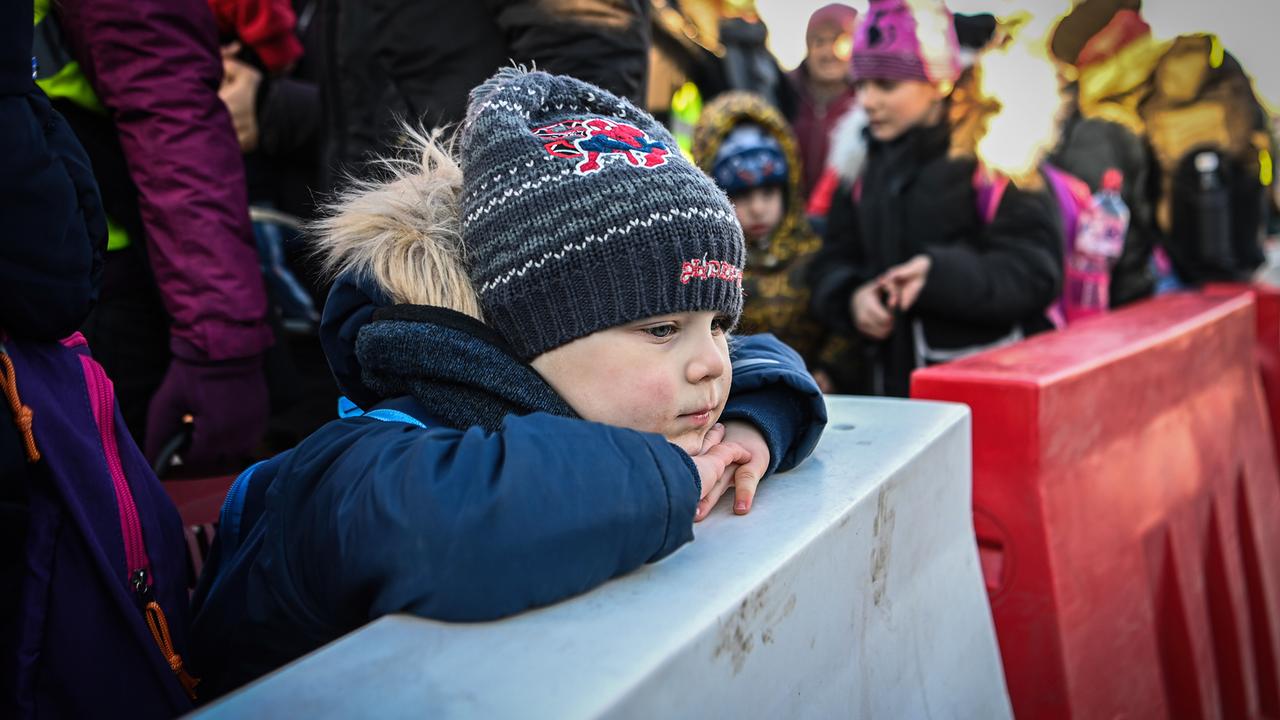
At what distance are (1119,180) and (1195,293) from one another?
6.54 feet

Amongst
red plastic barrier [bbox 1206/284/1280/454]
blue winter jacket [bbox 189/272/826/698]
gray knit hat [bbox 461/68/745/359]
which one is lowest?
red plastic barrier [bbox 1206/284/1280/454]

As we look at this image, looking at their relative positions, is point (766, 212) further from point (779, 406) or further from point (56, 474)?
point (56, 474)

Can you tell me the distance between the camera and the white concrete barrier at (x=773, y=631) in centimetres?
71

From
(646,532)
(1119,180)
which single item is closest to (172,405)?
(646,532)

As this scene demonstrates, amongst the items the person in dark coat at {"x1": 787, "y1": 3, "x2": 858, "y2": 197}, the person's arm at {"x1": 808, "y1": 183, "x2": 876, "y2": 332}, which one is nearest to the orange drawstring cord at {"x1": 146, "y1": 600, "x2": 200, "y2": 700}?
the person's arm at {"x1": 808, "y1": 183, "x2": 876, "y2": 332}

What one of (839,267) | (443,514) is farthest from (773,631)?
(839,267)

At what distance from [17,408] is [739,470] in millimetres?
847

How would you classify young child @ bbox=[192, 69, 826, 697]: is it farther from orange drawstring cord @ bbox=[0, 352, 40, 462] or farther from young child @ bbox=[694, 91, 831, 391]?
young child @ bbox=[694, 91, 831, 391]

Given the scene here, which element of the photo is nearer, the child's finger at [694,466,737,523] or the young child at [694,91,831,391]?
the child's finger at [694,466,737,523]

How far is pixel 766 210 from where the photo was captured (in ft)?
12.3

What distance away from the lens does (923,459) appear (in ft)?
4.21

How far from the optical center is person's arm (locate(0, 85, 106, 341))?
1.00 m

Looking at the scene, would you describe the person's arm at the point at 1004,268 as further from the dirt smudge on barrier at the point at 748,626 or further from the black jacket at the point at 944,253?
the dirt smudge on barrier at the point at 748,626

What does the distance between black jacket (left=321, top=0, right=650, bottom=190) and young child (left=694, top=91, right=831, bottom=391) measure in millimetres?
1614
